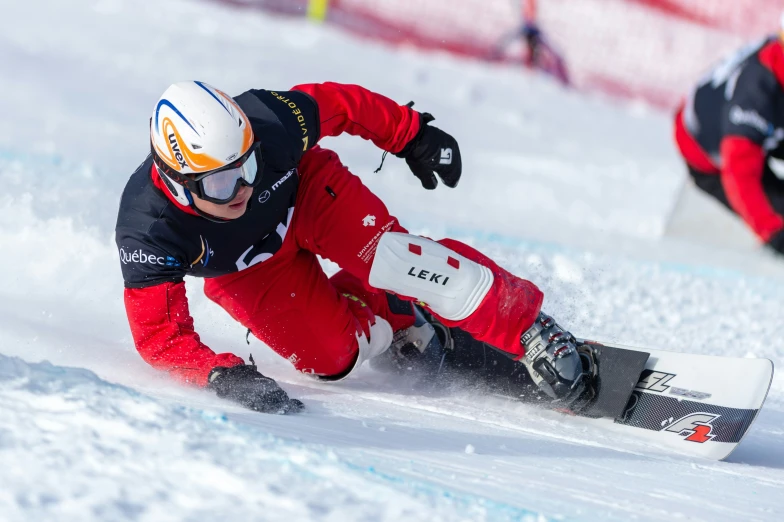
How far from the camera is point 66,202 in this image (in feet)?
17.1

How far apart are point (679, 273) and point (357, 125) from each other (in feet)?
9.25

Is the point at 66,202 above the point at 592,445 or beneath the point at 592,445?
beneath

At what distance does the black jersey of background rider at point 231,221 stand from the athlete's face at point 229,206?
0.30 feet

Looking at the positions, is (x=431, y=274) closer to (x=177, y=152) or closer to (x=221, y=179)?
(x=221, y=179)

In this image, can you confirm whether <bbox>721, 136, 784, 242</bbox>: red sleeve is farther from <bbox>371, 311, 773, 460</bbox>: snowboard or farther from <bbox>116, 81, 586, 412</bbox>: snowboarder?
<bbox>116, 81, 586, 412</bbox>: snowboarder

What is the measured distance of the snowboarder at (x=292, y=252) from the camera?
10.0ft

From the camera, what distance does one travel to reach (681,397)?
11.2 ft

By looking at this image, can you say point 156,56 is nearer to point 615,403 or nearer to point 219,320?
point 219,320

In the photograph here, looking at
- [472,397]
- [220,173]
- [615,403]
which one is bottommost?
[472,397]

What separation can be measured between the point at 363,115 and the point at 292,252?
1.99ft

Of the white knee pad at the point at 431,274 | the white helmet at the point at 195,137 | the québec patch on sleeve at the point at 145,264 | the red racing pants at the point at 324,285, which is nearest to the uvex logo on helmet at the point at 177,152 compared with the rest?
the white helmet at the point at 195,137

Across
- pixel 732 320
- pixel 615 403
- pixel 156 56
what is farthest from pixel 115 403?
pixel 156 56

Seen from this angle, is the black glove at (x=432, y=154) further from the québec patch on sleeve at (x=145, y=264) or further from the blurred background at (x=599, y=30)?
Answer: the blurred background at (x=599, y=30)

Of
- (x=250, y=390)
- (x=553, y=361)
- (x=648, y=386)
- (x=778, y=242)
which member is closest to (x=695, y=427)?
(x=648, y=386)
